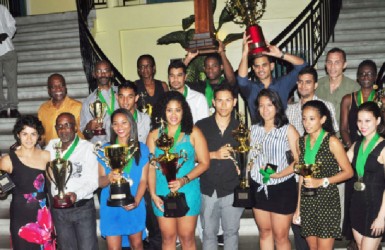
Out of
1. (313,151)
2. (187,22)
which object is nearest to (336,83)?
(313,151)

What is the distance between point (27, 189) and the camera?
4742 mm

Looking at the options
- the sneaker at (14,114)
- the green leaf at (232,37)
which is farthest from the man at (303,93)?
the green leaf at (232,37)

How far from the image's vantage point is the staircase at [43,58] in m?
9.03

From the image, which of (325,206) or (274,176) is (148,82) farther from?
(325,206)

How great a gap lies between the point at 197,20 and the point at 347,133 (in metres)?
2.14

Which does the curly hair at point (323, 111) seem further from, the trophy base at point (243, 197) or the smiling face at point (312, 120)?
the trophy base at point (243, 197)

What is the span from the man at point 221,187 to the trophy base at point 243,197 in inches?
6.9

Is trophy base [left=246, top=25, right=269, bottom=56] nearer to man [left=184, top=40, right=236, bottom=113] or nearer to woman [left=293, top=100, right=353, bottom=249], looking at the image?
man [left=184, top=40, right=236, bottom=113]

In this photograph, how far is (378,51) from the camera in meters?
9.37

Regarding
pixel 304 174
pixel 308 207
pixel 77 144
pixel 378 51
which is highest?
pixel 378 51

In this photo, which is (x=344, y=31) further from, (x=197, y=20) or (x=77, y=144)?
(x=77, y=144)

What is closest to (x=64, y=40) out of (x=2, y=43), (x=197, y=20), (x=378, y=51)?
(x=2, y=43)

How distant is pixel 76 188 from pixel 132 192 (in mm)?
509

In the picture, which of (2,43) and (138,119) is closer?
(138,119)
